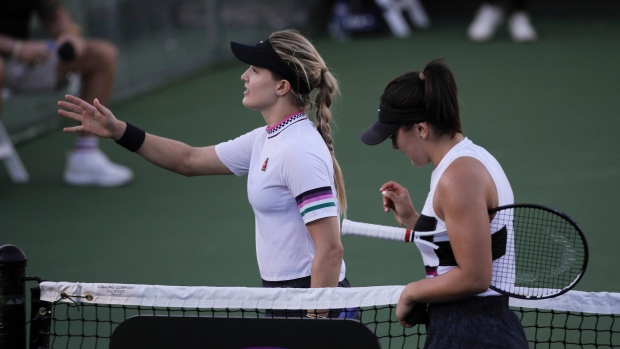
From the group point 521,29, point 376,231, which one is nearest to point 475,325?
point 376,231

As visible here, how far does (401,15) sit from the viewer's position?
13.5 m

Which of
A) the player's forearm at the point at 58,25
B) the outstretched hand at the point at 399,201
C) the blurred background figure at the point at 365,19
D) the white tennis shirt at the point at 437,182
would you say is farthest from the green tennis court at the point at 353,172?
the white tennis shirt at the point at 437,182

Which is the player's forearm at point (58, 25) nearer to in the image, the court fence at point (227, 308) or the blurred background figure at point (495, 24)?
the court fence at point (227, 308)

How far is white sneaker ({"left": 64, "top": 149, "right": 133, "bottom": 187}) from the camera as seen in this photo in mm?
7293

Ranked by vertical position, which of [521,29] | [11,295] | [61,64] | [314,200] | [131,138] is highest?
[521,29]

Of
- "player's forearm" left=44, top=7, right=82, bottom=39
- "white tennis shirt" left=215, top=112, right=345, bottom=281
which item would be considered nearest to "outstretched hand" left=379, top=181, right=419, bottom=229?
"white tennis shirt" left=215, top=112, right=345, bottom=281

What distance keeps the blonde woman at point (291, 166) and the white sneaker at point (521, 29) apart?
877 cm

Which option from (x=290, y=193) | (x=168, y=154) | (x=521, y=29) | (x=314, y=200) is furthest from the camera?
(x=521, y=29)

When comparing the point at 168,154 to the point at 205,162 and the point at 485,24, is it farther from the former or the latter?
the point at 485,24

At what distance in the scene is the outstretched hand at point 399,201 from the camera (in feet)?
10.8

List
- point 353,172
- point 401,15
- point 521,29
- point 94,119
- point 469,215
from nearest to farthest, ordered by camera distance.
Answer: point 469,215
point 94,119
point 353,172
point 521,29
point 401,15

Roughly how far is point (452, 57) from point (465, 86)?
Answer: 118 cm

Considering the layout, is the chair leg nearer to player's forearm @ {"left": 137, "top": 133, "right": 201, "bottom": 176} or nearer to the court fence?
player's forearm @ {"left": 137, "top": 133, "right": 201, "bottom": 176}

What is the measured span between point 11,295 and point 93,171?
4.28m
